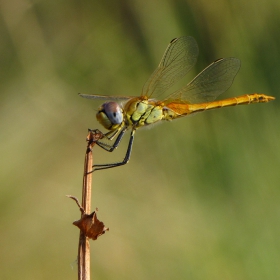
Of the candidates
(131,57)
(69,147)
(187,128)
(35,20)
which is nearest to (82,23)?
(35,20)

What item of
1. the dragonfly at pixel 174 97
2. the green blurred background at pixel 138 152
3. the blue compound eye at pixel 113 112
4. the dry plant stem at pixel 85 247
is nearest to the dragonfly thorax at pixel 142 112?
the dragonfly at pixel 174 97

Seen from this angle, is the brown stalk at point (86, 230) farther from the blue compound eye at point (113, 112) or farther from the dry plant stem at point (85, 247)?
the blue compound eye at point (113, 112)

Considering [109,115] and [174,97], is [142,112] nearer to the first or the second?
[109,115]

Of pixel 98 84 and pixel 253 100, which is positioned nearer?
pixel 253 100

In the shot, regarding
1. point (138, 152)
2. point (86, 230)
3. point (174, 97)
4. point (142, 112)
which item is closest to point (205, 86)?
point (174, 97)

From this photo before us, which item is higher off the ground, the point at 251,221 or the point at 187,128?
the point at 187,128

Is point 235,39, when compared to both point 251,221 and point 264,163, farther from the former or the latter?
point 251,221

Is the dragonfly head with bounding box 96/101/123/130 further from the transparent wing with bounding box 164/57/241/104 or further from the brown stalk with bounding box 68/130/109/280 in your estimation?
the brown stalk with bounding box 68/130/109/280
